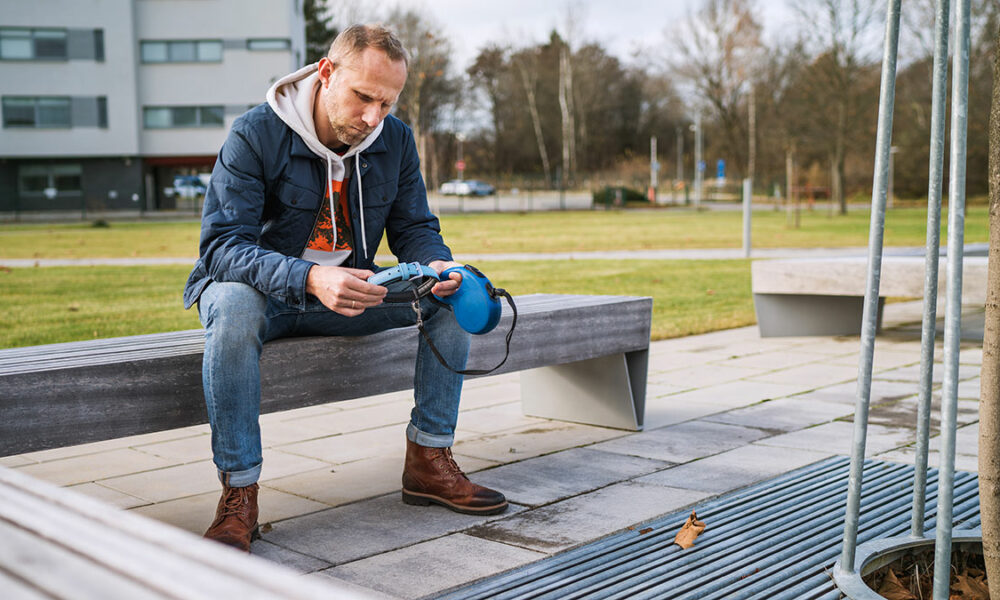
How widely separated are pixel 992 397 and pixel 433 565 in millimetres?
1515

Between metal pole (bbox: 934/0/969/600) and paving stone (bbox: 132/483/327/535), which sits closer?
metal pole (bbox: 934/0/969/600)

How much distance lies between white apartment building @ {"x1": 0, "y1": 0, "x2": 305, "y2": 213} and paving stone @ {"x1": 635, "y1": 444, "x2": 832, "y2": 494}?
39.9 metres

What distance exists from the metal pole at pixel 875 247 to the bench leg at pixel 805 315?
508cm

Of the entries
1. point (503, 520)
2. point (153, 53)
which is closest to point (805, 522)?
point (503, 520)

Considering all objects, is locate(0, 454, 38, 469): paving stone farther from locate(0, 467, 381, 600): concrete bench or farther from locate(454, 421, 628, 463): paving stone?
locate(0, 467, 381, 600): concrete bench

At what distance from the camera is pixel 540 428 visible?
15.4 ft

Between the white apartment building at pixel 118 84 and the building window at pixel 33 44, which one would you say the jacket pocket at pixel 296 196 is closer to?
the white apartment building at pixel 118 84

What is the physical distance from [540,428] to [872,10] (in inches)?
1365

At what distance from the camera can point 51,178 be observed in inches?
1666

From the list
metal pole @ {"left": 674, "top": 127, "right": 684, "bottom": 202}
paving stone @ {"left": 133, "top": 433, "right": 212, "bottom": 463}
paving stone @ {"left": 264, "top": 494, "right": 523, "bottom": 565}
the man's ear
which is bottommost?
paving stone @ {"left": 133, "top": 433, "right": 212, "bottom": 463}

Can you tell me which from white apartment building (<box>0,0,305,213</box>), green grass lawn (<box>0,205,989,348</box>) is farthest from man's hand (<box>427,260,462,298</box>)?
white apartment building (<box>0,0,305,213</box>)

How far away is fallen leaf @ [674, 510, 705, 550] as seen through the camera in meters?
2.92

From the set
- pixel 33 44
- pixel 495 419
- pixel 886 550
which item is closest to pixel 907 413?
pixel 495 419

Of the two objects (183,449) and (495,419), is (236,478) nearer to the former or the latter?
(183,449)
